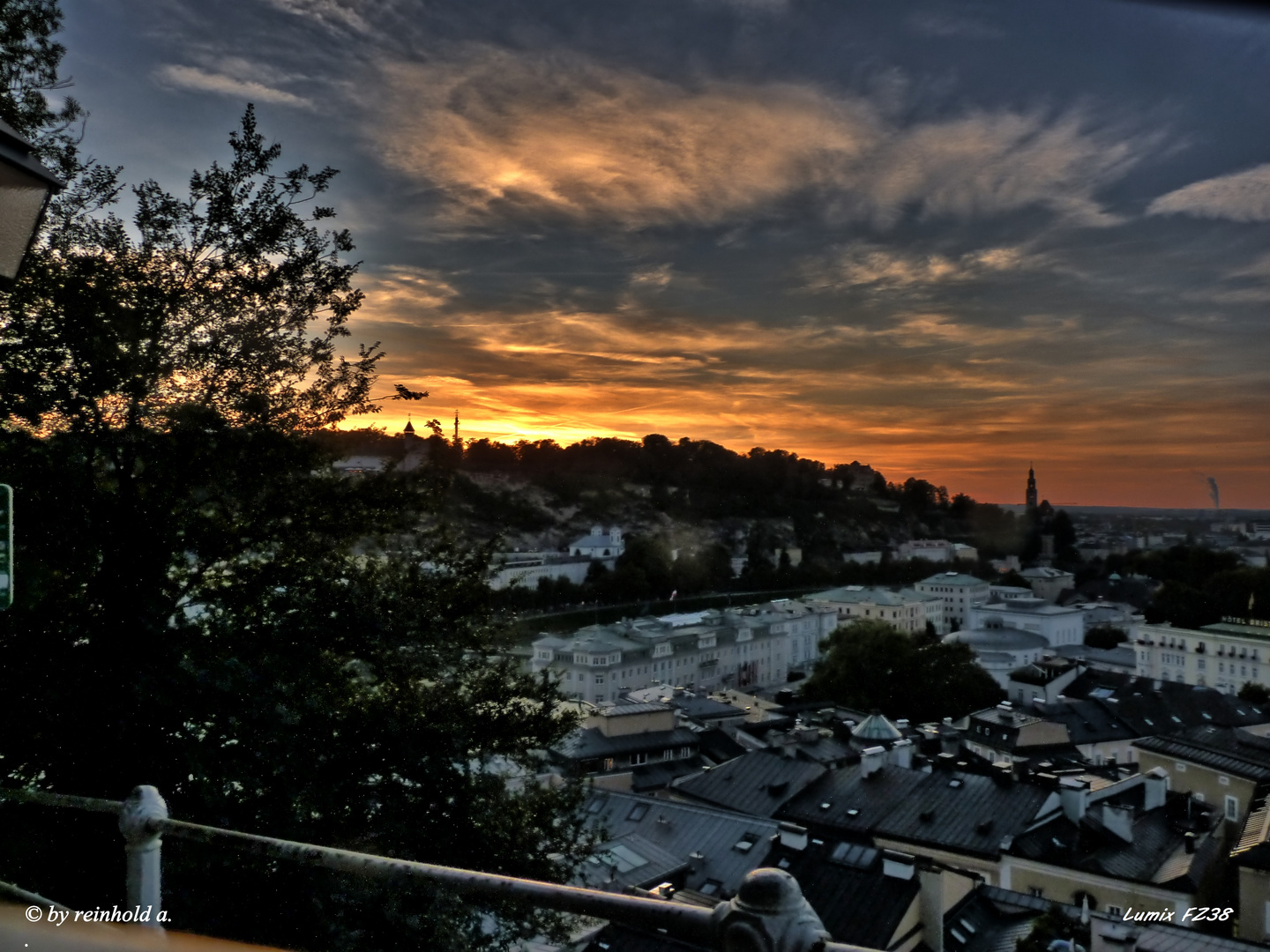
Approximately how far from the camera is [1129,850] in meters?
13.3

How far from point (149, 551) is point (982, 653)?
5229 cm

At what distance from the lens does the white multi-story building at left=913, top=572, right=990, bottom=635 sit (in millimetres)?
74812

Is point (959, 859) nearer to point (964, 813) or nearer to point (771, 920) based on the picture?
point (964, 813)

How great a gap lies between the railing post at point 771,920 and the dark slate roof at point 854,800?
15052 mm

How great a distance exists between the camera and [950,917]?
35.3ft

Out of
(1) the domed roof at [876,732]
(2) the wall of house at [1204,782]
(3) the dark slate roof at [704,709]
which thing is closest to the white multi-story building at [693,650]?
(3) the dark slate roof at [704,709]

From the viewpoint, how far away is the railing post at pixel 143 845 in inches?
90.9

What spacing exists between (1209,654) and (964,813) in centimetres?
4120

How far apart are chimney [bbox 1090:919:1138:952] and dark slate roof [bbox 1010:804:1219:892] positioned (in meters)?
4.99

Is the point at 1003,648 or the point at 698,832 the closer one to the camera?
the point at 698,832

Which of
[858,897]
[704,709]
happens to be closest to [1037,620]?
[704,709]

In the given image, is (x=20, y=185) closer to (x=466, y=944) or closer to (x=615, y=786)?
(x=466, y=944)

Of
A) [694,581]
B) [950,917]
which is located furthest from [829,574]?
[950,917]

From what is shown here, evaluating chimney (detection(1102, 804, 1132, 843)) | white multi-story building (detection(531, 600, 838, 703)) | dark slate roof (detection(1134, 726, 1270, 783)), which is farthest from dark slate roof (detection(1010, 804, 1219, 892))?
white multi-story building (detection(531, 600, 838, 703))
